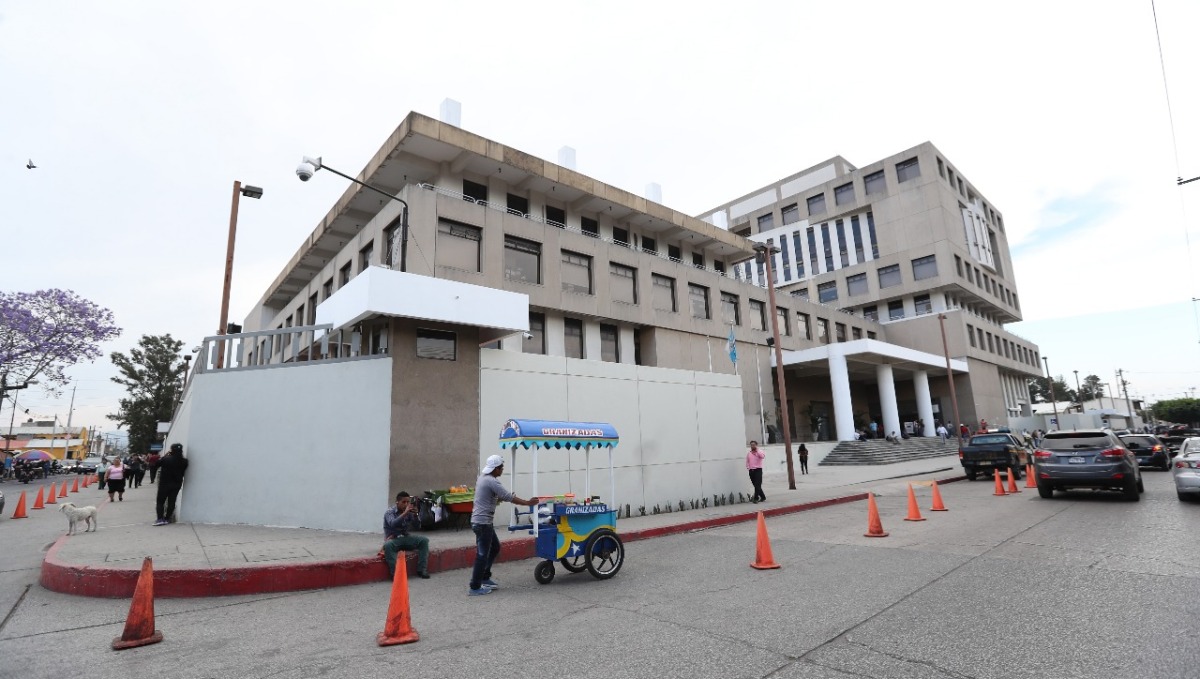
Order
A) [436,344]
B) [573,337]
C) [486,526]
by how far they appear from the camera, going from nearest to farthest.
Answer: [486,526] < [436,344] < [573,337]

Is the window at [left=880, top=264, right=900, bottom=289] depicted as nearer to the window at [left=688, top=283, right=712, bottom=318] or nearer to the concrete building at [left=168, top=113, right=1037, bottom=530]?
the concrete building at [left=168, top=113, right=1037, bottom=530]

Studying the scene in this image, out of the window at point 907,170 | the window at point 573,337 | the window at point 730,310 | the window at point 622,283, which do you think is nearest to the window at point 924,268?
the window at point 907,170

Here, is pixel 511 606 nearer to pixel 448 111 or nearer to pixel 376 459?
pixel 376 459

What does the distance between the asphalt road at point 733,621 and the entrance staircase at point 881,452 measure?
74.9ft

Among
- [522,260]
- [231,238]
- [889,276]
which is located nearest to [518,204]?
[522,260]

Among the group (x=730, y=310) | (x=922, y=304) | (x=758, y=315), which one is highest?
(x=922, y=304)

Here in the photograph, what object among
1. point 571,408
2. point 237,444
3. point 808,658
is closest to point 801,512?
point 571,408

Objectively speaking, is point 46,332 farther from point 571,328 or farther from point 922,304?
point 922,304

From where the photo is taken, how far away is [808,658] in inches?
168

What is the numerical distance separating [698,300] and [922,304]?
32148 millimetres

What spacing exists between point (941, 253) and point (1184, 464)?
45.3 metres

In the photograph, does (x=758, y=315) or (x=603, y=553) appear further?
(x=758, y=315)

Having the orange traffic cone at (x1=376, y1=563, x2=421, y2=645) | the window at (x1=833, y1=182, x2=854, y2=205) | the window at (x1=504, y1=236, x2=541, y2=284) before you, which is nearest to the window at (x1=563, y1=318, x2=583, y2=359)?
the window at (x1=504, y1=236, x2=541, y2=284)

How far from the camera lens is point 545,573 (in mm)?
7426
